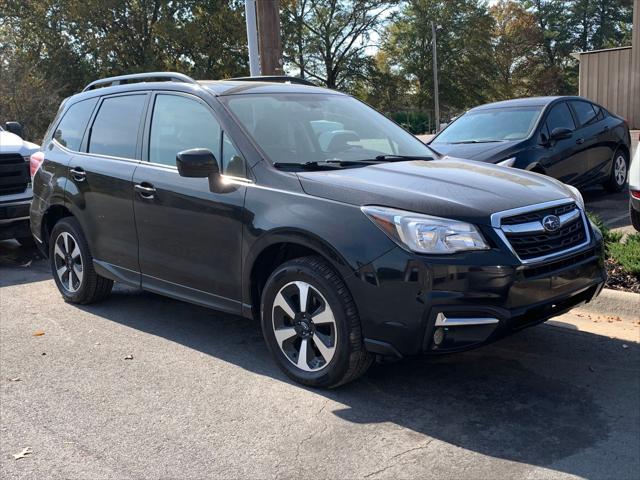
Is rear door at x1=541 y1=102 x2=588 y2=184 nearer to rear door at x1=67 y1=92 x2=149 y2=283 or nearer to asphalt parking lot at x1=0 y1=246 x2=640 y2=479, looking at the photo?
asphalt parking lot at x1=0 y1=246 x2=640 y2=479

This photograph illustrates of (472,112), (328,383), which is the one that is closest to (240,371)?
(328,383)

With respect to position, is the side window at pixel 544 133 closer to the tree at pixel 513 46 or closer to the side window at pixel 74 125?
the side window at pixel 74 125

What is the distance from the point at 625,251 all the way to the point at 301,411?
3463mm

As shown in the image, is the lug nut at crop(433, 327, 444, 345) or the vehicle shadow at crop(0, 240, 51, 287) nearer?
the lug nut at crop(433, 327, 444, 345)

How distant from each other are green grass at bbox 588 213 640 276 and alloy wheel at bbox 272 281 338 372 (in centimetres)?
287

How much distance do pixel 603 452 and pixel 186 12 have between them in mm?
37098

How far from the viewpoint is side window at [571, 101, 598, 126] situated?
928cm

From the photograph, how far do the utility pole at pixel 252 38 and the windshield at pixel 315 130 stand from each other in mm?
3270

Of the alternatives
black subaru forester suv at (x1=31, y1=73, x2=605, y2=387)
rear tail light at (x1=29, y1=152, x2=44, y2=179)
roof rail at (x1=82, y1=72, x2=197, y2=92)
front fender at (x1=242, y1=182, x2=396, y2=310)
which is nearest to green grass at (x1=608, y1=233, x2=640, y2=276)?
black subaru forester suv at (x1=31, y1=73, x2=605, y2=387)

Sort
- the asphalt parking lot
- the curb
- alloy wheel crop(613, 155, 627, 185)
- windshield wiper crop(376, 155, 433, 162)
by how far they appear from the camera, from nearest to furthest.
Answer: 1. the asphalt parking lot
2. windshield wiper crop(376, 155, 433, 162)
3. the curb
4. alloy wheel crop(613, 155, 627, 185)

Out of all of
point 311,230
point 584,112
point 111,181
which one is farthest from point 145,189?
point 584,112

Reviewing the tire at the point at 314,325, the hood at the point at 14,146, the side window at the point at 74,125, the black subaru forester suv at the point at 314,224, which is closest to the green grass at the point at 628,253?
the black subaru forester suv at the point at 314,224

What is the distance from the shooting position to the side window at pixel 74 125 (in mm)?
5906

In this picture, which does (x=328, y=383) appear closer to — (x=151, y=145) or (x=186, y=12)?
(x=151, y=145)
